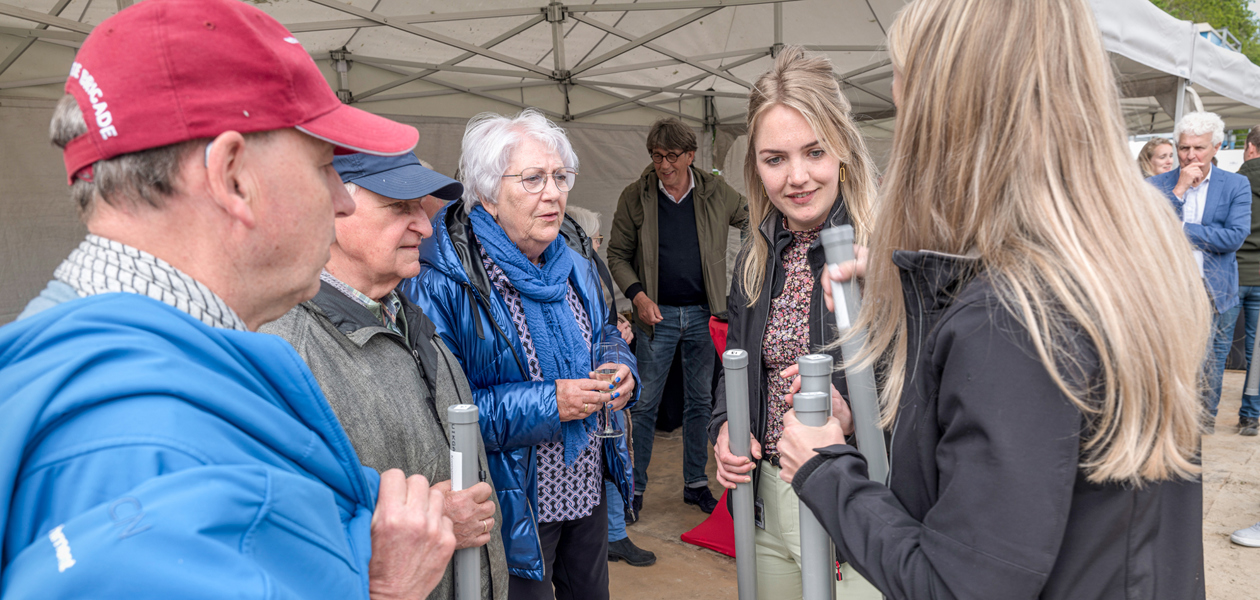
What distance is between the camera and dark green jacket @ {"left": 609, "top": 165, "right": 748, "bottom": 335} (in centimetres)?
455

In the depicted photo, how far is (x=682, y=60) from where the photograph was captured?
642 cm

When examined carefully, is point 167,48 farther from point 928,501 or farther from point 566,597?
point 566,597

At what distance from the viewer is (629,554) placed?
375 centimetres

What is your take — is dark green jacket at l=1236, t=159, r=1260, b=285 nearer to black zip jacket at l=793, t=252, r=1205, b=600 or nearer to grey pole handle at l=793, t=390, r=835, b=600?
black zip jacket at l=793, t=252, r=1205, b=600

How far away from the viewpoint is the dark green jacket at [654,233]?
4555 mm

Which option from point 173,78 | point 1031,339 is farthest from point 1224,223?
point 173,78

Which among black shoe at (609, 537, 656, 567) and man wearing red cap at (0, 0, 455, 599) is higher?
man wearing red cap at (0, 0, 455, 599)

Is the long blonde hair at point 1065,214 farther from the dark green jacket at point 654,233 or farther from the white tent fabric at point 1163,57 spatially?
the dark green jacket at point 654,233

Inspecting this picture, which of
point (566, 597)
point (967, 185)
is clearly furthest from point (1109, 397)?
point (566, 597)

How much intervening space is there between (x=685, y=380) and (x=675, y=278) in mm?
668

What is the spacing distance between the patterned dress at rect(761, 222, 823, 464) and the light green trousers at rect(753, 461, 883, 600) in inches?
3.1

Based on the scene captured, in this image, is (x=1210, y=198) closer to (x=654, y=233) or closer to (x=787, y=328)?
(x=654, y=233)

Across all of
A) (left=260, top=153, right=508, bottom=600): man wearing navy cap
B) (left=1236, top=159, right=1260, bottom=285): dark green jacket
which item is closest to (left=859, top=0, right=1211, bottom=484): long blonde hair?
(left=260, top=153, right=508, bottom=600): man wearing navy cap

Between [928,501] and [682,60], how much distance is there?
5908 millimetres
